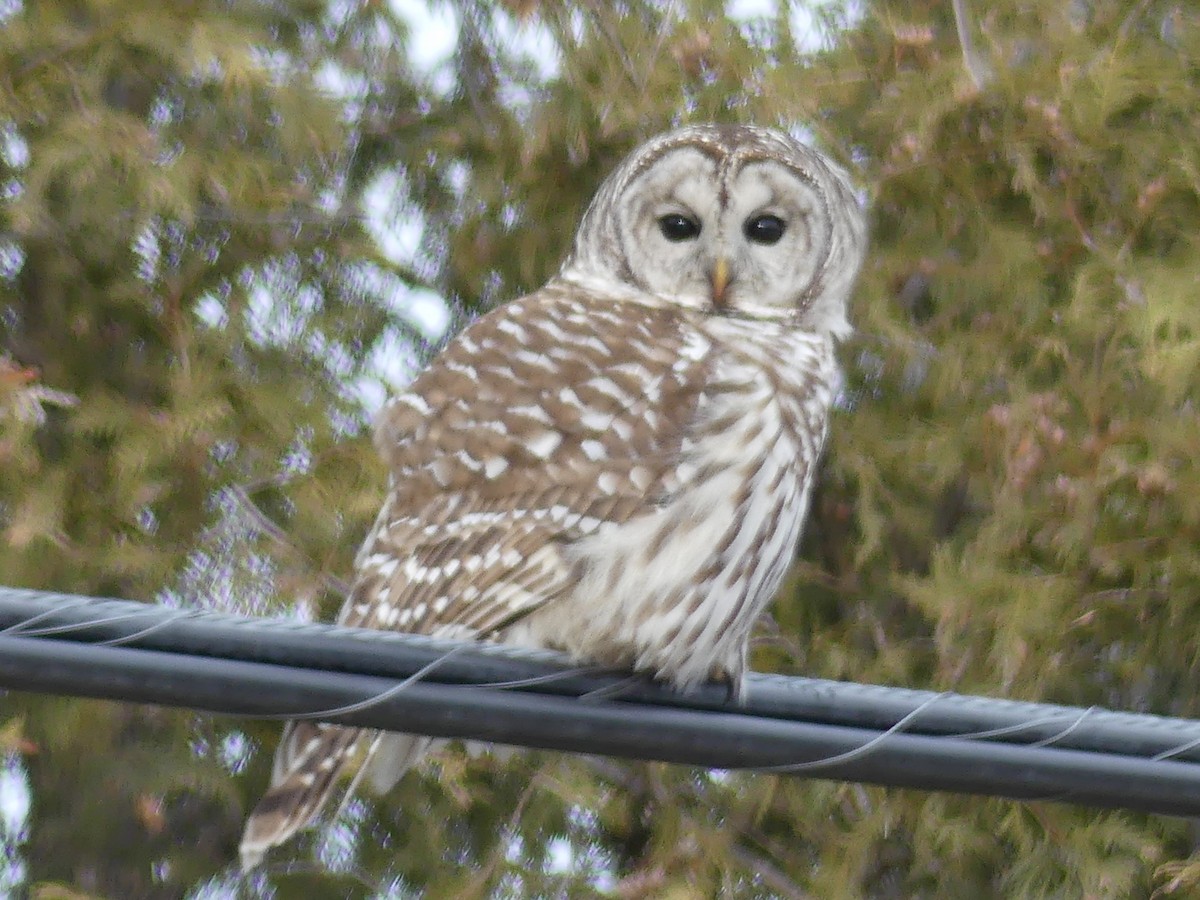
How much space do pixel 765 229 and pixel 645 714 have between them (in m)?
1.53

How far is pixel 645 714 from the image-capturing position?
2.60 metres

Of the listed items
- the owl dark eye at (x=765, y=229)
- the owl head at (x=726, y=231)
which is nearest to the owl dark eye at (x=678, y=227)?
the owl head at (x=726, y=231)

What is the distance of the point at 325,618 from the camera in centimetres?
484

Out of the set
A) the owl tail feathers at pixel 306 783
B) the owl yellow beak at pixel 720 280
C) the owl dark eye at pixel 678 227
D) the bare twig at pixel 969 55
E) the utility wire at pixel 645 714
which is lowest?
the owl tail feathers at pixel 306 783

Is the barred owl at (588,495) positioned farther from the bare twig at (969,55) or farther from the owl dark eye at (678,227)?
the bare twig at (969,55)

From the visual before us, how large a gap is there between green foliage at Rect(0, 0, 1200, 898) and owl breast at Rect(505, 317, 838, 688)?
1267 millimetres

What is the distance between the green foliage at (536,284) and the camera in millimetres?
4559

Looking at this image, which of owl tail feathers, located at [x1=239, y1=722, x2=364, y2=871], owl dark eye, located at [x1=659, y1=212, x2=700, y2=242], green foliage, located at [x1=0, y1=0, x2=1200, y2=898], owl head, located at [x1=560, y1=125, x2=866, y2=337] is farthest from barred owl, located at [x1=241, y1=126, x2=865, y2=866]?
green foliage, located at [x1=0, y1=0, x2=1200, y2=898]

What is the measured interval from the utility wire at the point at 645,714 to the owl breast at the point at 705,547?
0.48m

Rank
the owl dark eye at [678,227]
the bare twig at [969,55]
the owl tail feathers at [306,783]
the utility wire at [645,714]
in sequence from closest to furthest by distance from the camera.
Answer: the utility wire at [645,714] < the owl tail feathers at [306,783] < the owl dark eye at [678,227] < the bare twig at [969,55]

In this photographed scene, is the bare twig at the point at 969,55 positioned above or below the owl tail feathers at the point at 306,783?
above

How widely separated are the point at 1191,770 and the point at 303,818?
1433 millimetres

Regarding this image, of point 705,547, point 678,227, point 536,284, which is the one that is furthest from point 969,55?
point 705,547

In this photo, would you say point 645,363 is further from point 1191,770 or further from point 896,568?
point 896,568
